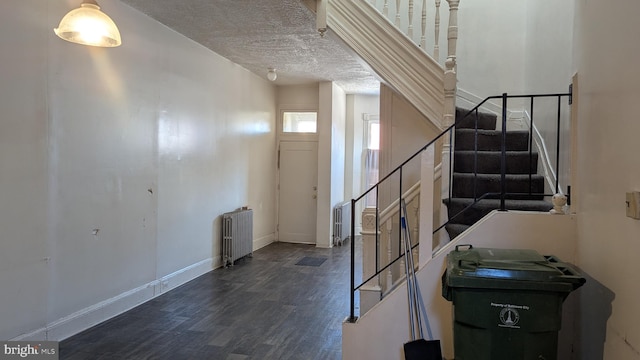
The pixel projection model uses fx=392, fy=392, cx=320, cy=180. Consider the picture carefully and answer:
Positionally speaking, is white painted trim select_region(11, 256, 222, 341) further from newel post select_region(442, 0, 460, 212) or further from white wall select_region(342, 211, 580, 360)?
newel post select_region(442, 0, 460, 212)

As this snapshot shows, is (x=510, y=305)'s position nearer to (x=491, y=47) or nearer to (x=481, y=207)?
(x=481, y=207)

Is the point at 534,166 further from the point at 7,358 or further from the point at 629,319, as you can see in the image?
the point at 7,358

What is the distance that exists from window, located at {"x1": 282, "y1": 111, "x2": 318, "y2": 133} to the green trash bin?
232 inches

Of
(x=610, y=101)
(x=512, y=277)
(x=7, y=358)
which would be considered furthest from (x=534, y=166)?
(x=7, y=358)

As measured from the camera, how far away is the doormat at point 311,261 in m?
5.95

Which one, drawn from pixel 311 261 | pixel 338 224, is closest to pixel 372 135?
pixel 338 224

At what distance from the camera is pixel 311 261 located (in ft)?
20.1

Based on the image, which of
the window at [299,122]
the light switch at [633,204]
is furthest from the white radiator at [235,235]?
the light switch at [633,204]

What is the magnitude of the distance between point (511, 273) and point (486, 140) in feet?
6.99

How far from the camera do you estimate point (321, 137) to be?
23.7ft

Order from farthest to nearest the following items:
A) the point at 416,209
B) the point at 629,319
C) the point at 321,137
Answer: the point at 321,137 → the point at 416,209 → the point at 629,319

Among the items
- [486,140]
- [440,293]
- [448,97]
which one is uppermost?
[448,97]

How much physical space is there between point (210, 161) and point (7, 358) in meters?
3.13

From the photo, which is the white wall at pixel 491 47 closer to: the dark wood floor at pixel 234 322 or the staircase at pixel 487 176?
the staircase at pixel 487 176
